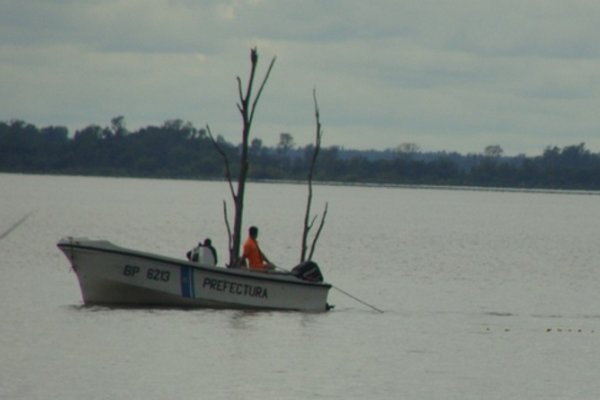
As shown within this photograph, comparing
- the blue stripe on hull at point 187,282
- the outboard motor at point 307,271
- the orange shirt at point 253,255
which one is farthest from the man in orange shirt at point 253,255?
the blue stripe on hull at point 187,282

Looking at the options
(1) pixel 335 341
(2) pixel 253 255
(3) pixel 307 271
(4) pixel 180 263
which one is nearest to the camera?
(1) pixel 335 341

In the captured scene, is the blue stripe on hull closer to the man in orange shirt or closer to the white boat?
the white boat

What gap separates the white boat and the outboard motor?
0.06 meters

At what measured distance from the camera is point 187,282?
35281 millimetres

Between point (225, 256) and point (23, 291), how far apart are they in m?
20.8

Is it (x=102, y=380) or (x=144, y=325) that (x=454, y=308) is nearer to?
(x=144, y=325)

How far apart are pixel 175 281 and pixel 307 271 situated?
2498 millimetres

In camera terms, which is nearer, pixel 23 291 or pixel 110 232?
pixel 23 291

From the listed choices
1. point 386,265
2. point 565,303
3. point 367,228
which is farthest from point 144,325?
point 367,228

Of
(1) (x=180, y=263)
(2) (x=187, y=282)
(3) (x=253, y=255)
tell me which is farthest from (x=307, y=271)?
(1) (x=180, y=263)

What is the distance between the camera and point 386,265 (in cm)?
6216

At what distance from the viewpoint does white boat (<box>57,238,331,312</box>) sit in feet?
114

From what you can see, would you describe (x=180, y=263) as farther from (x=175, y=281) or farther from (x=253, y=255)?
(x=253, y=255)

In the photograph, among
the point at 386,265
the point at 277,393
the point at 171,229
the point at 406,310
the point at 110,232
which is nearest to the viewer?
the point at 277,393
